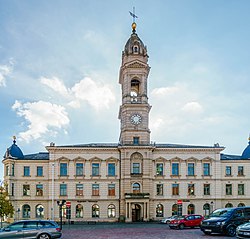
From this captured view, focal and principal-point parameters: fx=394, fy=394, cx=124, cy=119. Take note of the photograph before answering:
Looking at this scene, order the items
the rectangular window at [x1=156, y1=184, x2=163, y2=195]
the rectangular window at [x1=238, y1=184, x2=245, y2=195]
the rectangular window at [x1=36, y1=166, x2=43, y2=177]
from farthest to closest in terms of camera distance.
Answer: the rectangular window at [x1=238, y1=184, x2=245, y2=195] < the rectangular window at [x1=156, y1=184, x2=163, y2=195] < the rectangular window at [x1=36, y1=166, x2=43, y2=177]

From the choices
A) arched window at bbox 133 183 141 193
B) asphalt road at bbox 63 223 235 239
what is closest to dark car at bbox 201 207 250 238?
asphalt road at bbox 63 223 235 239

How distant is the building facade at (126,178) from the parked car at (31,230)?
119ft

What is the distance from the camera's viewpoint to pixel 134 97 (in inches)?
2630

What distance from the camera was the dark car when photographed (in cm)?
2928

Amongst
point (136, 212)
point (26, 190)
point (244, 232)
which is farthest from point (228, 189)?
point (244, 232)

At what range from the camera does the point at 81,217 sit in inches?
2496

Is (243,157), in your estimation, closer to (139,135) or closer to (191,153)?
(191,153)

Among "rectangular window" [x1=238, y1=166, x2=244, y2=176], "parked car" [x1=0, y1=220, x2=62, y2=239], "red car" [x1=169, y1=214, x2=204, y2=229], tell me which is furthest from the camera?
"rectangular window" [x1=238, y1=166, x2=244, y2=176]

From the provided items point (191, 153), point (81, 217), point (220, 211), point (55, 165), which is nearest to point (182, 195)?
point (191, 153)

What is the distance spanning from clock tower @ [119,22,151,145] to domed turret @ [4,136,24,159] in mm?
17028

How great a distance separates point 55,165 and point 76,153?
12.8 ft

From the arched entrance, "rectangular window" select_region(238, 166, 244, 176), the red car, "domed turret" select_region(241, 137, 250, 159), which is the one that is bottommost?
the arched entrance

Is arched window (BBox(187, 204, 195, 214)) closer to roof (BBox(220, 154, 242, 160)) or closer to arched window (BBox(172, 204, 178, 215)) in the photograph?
arched window (BBox(172, 204, 178, 215))

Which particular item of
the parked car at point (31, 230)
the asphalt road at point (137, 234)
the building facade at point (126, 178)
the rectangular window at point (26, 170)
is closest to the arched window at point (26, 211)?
the building facade at point (126, 178)
